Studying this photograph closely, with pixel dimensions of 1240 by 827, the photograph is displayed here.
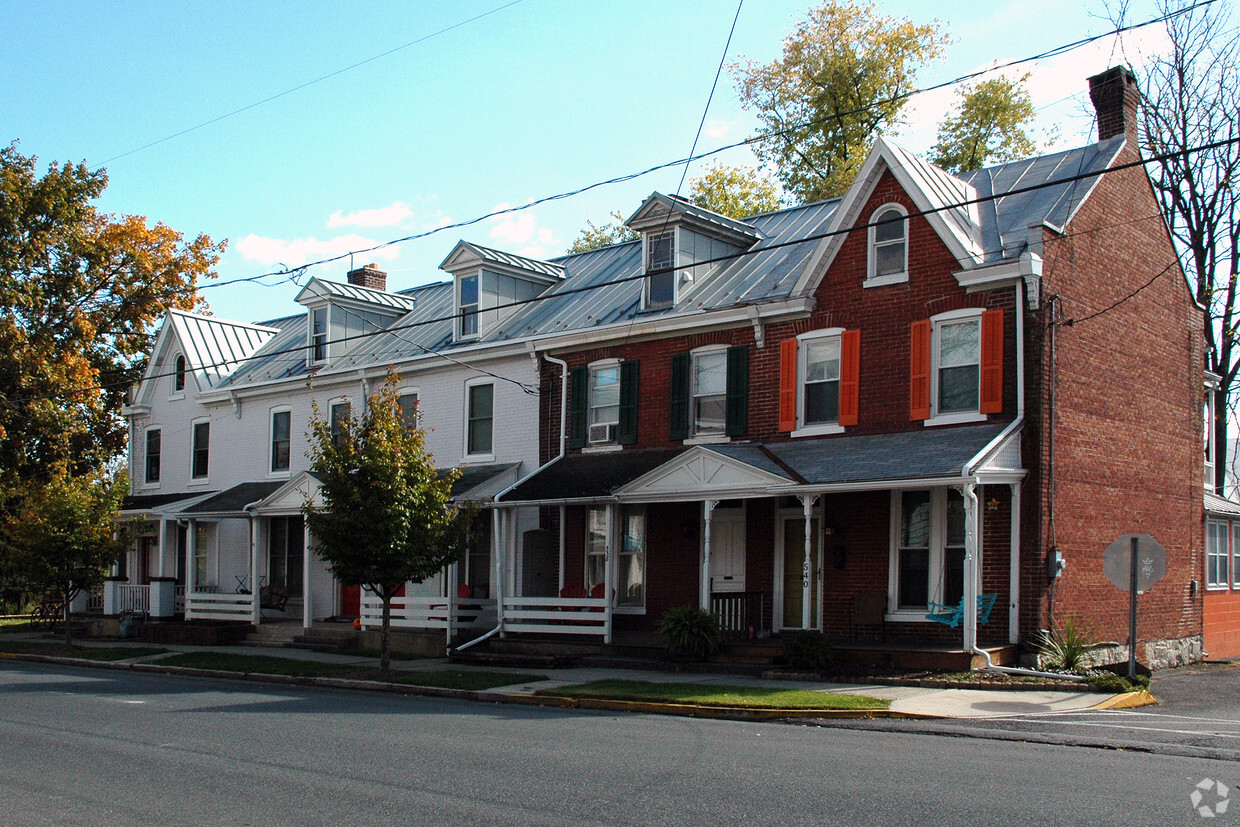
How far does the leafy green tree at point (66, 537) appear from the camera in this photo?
26109 millimetres

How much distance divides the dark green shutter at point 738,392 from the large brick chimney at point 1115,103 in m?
7.88

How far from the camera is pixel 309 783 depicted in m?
9.67

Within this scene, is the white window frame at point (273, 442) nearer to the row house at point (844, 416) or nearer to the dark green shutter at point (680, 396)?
the row house at point (844, 416)

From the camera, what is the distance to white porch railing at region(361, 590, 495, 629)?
23766mm

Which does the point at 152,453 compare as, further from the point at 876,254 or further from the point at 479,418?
the point at 876,254

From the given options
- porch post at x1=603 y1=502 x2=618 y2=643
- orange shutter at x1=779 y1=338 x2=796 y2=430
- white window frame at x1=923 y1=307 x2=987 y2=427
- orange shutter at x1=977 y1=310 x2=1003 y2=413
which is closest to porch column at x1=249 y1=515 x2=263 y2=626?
porch post at x1=603 y1=502 x2=618 y2=643

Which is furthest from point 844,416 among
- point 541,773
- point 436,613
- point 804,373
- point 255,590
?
point 255,590

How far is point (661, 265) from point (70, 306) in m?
23.3

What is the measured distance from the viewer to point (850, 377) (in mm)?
20312

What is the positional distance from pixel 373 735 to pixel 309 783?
9.21 feet

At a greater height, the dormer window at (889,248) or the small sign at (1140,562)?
Answer: the dormer window at (889,248)

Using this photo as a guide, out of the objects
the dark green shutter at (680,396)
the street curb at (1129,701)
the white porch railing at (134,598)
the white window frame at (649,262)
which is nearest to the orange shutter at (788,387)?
the dark green shutter at (680,396)

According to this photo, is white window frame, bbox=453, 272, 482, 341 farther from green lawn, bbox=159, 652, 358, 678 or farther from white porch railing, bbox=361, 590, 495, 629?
Result: green lawn, bbox=159, 652, 358, 678

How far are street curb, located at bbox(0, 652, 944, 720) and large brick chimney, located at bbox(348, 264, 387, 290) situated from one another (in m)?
16.6
